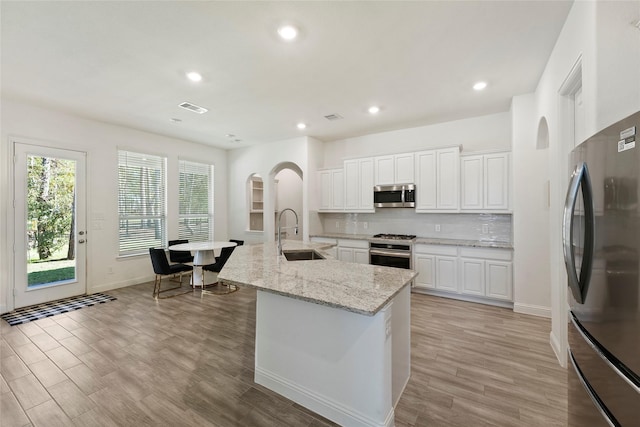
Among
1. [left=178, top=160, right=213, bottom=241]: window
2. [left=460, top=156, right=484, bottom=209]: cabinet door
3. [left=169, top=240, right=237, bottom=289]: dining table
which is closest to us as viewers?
[left=460, top=156, right=484, bottom=209]: cabinet door

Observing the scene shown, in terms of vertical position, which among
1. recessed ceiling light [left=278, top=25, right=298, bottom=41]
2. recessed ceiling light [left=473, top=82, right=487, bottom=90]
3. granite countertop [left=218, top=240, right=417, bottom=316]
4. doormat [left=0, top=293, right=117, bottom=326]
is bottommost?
doormat [left=0, top=293, right=117, bottom=326]

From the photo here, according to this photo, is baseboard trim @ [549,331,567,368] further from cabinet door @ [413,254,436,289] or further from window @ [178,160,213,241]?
window @ [178,160,213,241]

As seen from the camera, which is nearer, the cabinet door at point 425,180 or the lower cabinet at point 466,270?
the lower cabinet at point 466,270

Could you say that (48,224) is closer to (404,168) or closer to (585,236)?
(404,168)

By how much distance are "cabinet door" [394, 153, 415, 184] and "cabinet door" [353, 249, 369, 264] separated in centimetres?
138

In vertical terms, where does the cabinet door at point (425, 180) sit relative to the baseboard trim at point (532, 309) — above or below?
above

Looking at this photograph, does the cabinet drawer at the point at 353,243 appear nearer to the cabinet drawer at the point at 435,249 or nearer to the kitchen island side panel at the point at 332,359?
the cabinet drawer at the point at 435,249

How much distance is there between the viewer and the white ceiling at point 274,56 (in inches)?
84.3

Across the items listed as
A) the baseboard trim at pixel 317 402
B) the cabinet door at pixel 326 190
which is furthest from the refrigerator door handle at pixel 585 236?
the cabinet door at pixel 326 190

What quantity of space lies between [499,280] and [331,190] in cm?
A: 328

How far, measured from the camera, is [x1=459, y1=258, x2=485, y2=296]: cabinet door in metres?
4.02

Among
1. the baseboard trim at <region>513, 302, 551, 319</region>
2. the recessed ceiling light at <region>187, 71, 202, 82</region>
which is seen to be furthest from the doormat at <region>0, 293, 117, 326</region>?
the baseboard trim at <region>513, 302, 551, 319</region>

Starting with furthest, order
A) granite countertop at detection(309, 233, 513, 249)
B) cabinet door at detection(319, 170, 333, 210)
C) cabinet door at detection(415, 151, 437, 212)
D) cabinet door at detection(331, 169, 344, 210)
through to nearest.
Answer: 1. cabinet door at detection(319, 170, 333, 210)
2. cabinet door at detection(331, 169, 344, 210)
3. cabinet door at detection(415, 151, 437, 212)
4. granite countertop at detection(309, 233, 513, 249)

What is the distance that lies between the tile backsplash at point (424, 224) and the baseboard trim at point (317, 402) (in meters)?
3.62
